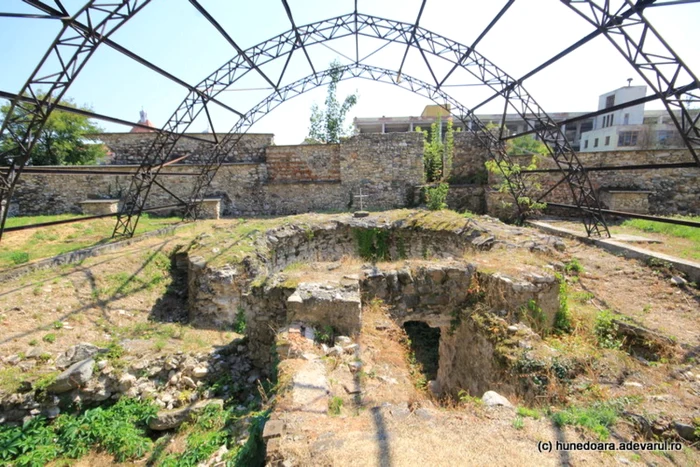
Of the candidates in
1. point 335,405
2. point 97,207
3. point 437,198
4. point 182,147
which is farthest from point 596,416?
point 182,147

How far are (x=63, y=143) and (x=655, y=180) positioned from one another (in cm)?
2960

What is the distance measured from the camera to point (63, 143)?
59.0 feet

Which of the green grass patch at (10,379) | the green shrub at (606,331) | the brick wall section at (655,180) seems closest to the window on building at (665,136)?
the brick wall section at (655,180)

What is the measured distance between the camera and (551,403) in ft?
12.5

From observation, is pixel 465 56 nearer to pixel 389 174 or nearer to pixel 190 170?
pixel 389 174

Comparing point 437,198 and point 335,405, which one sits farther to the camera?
point 437,198

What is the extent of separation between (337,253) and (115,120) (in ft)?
24.8

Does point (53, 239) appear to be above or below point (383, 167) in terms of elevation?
below

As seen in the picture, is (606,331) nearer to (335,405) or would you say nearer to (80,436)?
(335,405)

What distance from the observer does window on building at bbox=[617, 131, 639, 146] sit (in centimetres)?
→ 3581

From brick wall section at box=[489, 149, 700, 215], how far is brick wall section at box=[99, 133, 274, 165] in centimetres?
1358

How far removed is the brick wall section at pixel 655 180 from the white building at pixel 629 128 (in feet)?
86.7

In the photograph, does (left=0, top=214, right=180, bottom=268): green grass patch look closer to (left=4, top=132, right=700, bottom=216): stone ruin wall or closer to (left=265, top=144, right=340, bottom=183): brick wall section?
(left=4, top=132, right=700, bottom=216): stone ruin wall

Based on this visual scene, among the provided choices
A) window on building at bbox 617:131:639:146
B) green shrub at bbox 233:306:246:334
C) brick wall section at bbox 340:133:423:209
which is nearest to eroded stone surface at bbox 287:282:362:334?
green shrub at bbox 233:306:246:334
